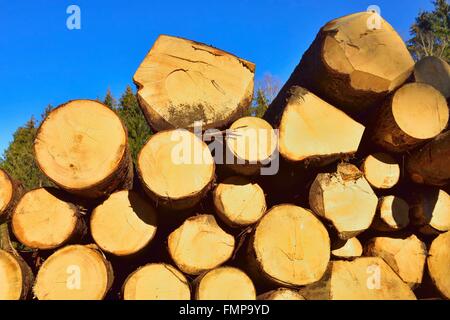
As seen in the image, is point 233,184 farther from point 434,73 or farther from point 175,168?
point 434,73

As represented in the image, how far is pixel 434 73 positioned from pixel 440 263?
60.0 inches

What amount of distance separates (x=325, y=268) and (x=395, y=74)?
1.24m

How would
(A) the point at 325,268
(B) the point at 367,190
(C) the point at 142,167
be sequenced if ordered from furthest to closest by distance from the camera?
(B) the point at 367,190 < (A) the point at 325,268 < (C) the point at 142,167

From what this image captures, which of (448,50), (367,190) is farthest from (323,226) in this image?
(448,50)

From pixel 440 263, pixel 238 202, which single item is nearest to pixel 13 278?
pixel 238 202

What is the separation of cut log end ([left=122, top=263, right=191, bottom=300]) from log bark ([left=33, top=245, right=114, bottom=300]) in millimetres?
168

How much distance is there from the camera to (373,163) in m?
2.40

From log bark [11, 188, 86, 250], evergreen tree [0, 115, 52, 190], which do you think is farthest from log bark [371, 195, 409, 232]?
evergreen tree [0, 115, 52, 190]

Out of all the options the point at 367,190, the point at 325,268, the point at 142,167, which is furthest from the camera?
the point at 367,190

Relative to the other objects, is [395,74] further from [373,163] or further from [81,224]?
[81,224]

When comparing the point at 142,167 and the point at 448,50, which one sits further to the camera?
the point at 448,50

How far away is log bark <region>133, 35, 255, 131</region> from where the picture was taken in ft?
7.17

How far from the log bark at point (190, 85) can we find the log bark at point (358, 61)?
0.48 metres

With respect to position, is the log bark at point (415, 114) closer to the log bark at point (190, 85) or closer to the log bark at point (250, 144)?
the log bark at point (250, 144)
